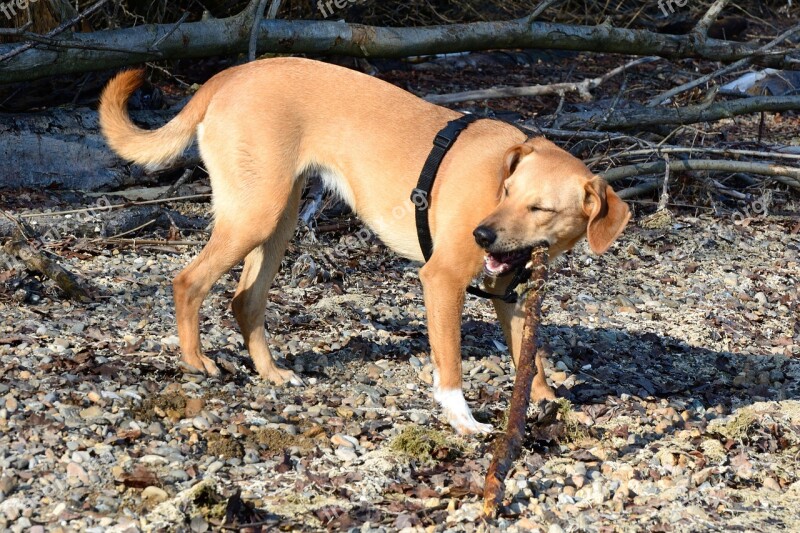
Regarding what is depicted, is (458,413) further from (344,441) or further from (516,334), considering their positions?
(516,334)

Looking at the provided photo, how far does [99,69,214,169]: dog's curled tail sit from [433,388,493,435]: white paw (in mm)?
1922

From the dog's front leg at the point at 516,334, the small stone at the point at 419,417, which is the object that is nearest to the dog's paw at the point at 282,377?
the small stone at the point at 419,417

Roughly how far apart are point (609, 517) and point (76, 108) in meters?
5.79

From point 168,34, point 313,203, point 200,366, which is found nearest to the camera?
point 200,366

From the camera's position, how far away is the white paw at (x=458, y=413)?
4.45m

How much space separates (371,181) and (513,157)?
79cm

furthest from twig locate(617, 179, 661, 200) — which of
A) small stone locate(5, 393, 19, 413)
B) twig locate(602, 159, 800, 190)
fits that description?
small stone locate(5, 393, 19, 413)

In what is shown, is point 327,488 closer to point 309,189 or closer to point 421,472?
point 421,472

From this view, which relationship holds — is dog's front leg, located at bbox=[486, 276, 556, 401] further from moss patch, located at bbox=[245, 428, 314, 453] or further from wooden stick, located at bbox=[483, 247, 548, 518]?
moss patch, located at bbox=[245, 428, 314, 453]

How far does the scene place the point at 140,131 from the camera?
5074mm

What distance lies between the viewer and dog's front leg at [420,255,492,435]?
455cm

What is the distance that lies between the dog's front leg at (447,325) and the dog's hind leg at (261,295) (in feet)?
2.87

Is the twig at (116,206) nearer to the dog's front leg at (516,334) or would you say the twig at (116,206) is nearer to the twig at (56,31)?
the twig at (56,31)

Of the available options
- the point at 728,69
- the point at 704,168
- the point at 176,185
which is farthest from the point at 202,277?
the point at 728,69
